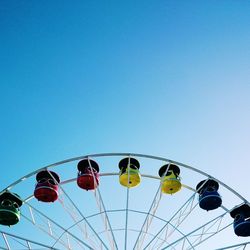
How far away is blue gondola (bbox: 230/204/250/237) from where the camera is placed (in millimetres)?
15055

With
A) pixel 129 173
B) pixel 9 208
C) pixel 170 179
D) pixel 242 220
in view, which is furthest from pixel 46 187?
pixel 242 220

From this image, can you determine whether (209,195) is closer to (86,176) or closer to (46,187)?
(86,176)

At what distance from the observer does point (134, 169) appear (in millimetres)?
16031

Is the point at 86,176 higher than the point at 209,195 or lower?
higher

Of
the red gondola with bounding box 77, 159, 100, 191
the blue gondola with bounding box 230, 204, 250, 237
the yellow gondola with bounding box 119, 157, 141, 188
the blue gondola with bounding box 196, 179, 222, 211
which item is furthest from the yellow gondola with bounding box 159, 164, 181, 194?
the red gondola with bounding box 77, 159, 100, 191

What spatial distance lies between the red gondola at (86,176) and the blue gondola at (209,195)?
4.43 m

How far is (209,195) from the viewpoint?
615 inches

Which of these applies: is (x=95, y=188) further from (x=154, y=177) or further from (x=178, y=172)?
(x=178, y=172)

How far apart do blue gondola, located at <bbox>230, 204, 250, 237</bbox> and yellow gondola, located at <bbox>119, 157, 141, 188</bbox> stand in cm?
428

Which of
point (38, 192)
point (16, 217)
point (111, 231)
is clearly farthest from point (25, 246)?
point (111, 231)

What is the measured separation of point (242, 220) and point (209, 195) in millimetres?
1607

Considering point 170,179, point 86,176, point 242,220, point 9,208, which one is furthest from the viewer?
point 170,179

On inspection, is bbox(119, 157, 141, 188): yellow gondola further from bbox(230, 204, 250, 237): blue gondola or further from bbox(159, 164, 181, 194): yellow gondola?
bbox(230, 204, 250, 237): blue gondola

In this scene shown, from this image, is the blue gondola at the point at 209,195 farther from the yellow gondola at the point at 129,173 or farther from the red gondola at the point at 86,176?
the red gondola at the point at 86,176
